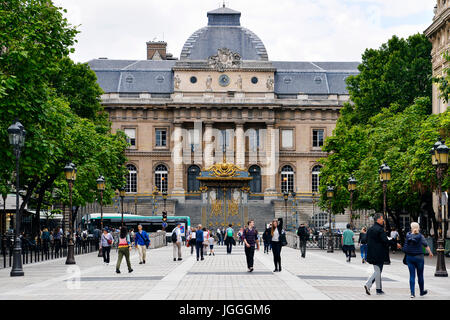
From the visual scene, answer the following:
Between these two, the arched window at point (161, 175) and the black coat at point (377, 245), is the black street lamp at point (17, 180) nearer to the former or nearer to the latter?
the black coat at point (377, 245)

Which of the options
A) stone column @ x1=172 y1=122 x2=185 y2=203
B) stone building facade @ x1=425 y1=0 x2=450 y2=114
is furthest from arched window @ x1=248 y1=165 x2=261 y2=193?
stone building facade @ x1=425 y1=0 x2=450 y2=114

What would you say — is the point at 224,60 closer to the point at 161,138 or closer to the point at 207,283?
the point at 161,138

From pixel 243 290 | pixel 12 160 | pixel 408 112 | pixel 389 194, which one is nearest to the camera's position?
pixel 243 290

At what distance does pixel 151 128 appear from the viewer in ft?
310

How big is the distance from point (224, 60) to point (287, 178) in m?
15.6

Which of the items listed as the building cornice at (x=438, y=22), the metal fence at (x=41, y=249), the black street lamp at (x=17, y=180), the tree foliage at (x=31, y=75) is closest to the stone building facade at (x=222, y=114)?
the metal fence at (x=41, y=249)

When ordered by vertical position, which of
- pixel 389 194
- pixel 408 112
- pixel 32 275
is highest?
pixel 408 112

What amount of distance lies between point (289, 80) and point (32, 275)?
7111 cm

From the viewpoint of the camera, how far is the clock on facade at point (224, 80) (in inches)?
3595

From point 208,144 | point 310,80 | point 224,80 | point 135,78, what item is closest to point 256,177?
point 208,144

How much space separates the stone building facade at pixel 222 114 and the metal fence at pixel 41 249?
36196 millimetres
